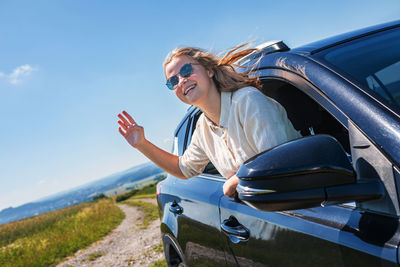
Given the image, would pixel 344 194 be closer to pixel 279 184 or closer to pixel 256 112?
pixel 279 184

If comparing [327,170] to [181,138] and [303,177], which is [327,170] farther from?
[181,138]

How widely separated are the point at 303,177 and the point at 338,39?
0.91 metres

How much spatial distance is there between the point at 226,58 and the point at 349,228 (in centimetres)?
134

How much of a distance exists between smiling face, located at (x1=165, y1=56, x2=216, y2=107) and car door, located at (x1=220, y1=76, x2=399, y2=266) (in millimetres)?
800

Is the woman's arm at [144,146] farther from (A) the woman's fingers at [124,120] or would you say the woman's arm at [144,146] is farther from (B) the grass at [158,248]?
(B) the grass at [158,248]

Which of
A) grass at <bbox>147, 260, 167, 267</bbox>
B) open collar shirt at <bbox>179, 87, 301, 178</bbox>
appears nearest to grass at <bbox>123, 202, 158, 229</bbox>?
grass at <bbox>147, 260, 167, 267</bbox>

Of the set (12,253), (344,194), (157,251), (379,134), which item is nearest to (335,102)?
(379,134)

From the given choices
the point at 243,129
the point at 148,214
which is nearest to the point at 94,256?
the point at 243,129

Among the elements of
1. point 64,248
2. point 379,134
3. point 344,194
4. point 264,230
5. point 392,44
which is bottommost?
point 64,248

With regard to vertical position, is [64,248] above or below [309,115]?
below

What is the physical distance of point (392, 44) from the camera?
131 centimetres

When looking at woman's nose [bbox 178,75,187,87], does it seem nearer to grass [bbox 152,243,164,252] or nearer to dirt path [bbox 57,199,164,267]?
dirt path [bbox 57,199,164,267]

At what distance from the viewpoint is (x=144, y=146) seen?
2.50 metres

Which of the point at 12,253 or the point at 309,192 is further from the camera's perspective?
the point at 12,253
